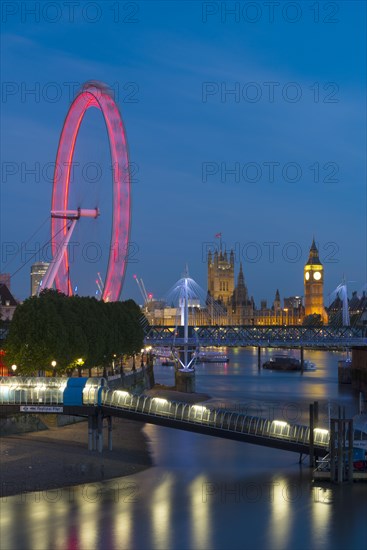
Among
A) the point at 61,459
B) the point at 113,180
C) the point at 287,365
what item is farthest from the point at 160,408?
the point at 287,365

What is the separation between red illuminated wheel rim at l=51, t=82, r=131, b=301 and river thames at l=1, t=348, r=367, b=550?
13.6m

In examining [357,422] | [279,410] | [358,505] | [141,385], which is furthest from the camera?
[141,385]

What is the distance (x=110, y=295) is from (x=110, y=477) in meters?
19.2

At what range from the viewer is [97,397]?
117 feet

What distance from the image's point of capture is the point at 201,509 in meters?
28.9

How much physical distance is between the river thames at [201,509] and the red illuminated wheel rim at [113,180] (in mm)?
13594

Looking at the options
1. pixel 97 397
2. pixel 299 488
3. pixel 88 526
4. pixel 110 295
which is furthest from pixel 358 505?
pixel 110 295

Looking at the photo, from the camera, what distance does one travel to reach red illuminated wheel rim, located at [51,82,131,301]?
161ft

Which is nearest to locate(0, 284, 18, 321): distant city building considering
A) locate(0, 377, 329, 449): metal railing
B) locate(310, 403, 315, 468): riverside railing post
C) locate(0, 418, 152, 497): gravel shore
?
locate(0, 418, 152, 497): gravel shore

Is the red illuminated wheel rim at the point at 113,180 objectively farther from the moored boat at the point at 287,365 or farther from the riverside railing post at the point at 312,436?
the moored boat at the point at 287,365

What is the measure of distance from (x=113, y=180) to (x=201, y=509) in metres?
25.5

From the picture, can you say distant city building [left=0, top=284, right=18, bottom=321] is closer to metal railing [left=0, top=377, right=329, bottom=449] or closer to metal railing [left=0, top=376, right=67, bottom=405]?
metal railing [left=0, top=376, right=67, bottom=405]

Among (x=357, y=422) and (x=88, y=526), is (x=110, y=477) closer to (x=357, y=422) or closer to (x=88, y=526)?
(x=88, y=526)

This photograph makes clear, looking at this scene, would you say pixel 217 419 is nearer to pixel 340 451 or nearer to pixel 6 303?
pixel 340 451
